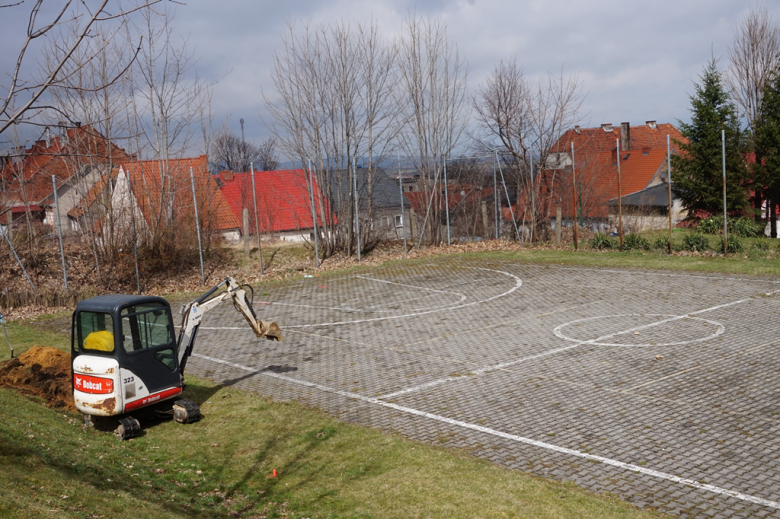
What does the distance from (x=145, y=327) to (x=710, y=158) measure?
29676 millimetres

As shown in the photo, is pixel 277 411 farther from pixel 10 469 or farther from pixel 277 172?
pixel 277 172

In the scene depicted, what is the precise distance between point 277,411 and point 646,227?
77.8ft

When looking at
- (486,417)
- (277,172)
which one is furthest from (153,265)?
(486,417)

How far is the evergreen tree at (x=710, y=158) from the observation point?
3123cm

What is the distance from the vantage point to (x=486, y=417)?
9.89 m

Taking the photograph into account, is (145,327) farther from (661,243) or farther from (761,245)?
(761,245)

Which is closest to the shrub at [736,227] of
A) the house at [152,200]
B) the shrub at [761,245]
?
the shrub at [761,245]

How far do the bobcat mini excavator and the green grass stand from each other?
441 millimetres

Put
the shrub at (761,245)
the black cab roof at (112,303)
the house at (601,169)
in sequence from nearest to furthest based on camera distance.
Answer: the black cab roof at (112,303) → the shrub at (761,245) → the house at (601,169)

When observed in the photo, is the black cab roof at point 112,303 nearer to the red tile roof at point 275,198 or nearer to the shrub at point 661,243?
the red tile roof at point 275,198

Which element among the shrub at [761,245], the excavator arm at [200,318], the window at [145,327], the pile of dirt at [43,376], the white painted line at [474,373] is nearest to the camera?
the window at [145,327]

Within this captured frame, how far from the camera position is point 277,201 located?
31781mm

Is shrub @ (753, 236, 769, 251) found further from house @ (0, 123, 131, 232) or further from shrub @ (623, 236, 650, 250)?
house @ (0, 123, 131, 232)

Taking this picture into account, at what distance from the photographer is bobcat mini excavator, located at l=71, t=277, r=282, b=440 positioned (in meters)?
9.61
